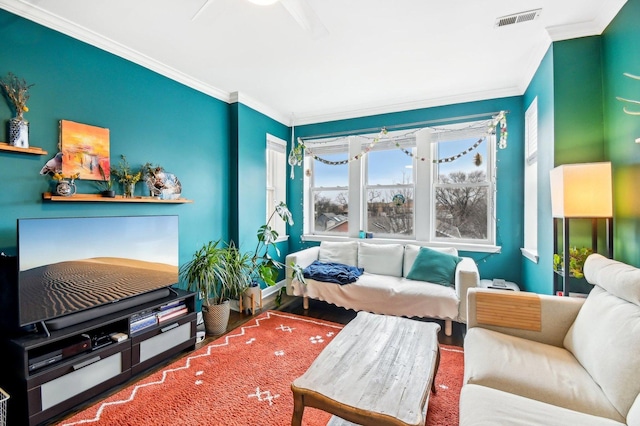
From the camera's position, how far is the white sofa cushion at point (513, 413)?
3.57ft

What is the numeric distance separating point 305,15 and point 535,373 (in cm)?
225

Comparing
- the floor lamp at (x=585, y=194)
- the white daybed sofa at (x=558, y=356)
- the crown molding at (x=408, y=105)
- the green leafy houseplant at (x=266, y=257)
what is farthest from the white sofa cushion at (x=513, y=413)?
the crown molding at (x=408, y=105)

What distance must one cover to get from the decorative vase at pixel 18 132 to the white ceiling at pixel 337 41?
0.73 metres

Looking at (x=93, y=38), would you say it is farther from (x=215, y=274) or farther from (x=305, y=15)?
(x=215, y=274)

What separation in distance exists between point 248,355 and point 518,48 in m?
3.53

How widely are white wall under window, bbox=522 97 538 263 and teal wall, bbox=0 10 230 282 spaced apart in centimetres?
341

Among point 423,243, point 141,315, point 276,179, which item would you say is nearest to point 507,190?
point 423,243

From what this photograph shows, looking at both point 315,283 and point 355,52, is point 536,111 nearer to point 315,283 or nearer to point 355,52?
point 355,52

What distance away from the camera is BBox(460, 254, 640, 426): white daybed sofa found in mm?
1157

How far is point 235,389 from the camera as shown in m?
2.02

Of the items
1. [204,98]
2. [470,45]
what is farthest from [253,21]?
[470,45]

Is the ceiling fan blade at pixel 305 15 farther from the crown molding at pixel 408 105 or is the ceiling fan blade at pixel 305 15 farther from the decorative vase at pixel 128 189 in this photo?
the crown molding at pixel 408 105

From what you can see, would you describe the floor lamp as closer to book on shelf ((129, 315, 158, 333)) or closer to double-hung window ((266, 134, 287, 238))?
book on shelf ((129, 315, 158, 333))

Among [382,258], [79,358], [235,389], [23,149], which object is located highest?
[23,149]
